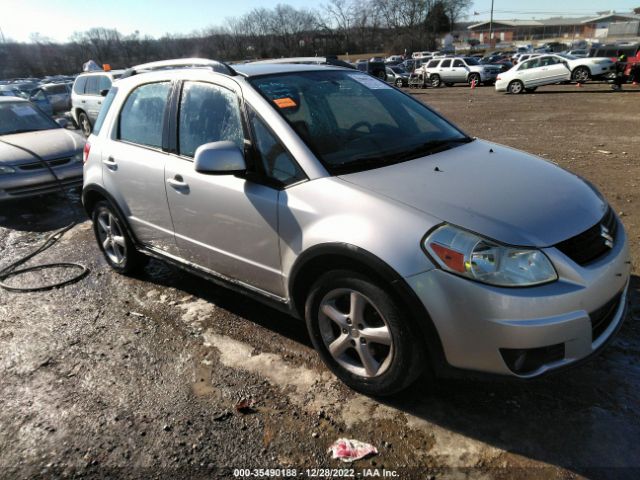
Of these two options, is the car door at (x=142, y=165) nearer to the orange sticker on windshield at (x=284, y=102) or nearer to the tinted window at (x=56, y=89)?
the orange sticker on windshield at (x=284, y=102)

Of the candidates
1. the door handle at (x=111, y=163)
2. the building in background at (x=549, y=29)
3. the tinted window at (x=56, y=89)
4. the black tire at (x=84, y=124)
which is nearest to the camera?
the door handle at (x=111, y=163)

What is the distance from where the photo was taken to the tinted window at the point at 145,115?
3.67 metres

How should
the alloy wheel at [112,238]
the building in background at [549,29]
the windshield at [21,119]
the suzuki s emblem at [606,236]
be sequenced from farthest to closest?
the building in background at [549,29]
the windshield at [21,119]
the alloy wheel at [112,238]
the suzuki s emblem at [606,236]

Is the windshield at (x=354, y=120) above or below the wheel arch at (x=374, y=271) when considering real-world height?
above

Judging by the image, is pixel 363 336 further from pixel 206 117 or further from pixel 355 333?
pixel 206 117

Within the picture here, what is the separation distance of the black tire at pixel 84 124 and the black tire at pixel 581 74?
68.0ft

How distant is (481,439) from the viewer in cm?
241

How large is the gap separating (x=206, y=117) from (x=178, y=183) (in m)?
0.49

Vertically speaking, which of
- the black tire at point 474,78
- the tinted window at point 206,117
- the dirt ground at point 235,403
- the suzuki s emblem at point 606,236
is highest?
the tinted window at point 206,117

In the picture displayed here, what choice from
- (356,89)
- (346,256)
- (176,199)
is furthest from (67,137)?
(346,256)

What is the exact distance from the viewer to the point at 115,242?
454cm

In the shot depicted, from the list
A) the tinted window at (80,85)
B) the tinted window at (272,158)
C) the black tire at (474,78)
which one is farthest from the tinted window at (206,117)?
the black tire at (474,78)

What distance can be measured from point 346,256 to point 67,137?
7.08 m

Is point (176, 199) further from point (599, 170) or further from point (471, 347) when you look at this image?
point (599, 170)
